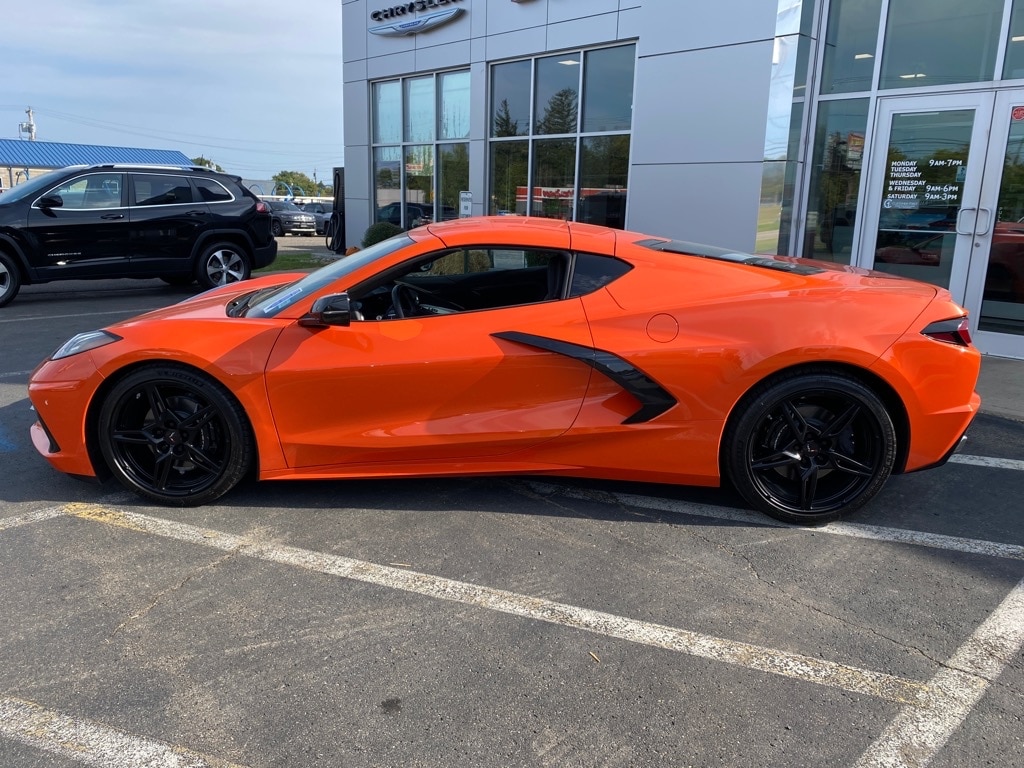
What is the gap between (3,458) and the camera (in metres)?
4.36

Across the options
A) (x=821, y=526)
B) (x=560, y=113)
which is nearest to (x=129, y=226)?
(x=560, y=113)

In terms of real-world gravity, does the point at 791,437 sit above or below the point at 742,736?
above

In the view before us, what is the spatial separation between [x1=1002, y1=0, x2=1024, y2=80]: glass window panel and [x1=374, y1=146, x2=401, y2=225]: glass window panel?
9892 mm

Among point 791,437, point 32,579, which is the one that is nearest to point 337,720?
point 32,579

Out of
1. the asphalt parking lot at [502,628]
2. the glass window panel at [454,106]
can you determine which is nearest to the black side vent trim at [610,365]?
the asphalt parking lot at [502,628]

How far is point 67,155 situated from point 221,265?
59417mm

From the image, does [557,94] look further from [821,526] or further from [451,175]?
[821,526]

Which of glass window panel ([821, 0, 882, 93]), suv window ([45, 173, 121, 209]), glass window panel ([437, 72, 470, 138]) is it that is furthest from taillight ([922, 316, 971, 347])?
glass window panel ([437, 72, 470, 138])

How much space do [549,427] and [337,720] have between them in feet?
5.46

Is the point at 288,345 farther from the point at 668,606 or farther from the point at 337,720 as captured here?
the point at 668,606

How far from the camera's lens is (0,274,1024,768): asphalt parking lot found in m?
2.22

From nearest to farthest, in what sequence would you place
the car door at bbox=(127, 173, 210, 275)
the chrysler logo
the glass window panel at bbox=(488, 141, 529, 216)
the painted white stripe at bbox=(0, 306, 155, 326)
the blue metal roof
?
1. the painted white stripe at bbox=(0, 306, 155, 326)
2. the car door at bbox=(127, 173, 210, 275)
3. the glass window panel at bbox=(488, 141, 529, 216)
4. the chrysler logo
5. the blue metal roof

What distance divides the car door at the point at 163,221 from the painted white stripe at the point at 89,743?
8.88 metres

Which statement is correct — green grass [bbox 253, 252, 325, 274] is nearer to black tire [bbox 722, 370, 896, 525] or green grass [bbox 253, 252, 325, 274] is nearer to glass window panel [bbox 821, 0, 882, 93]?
glass window panel [bbox 821, 0, 882, 93]
